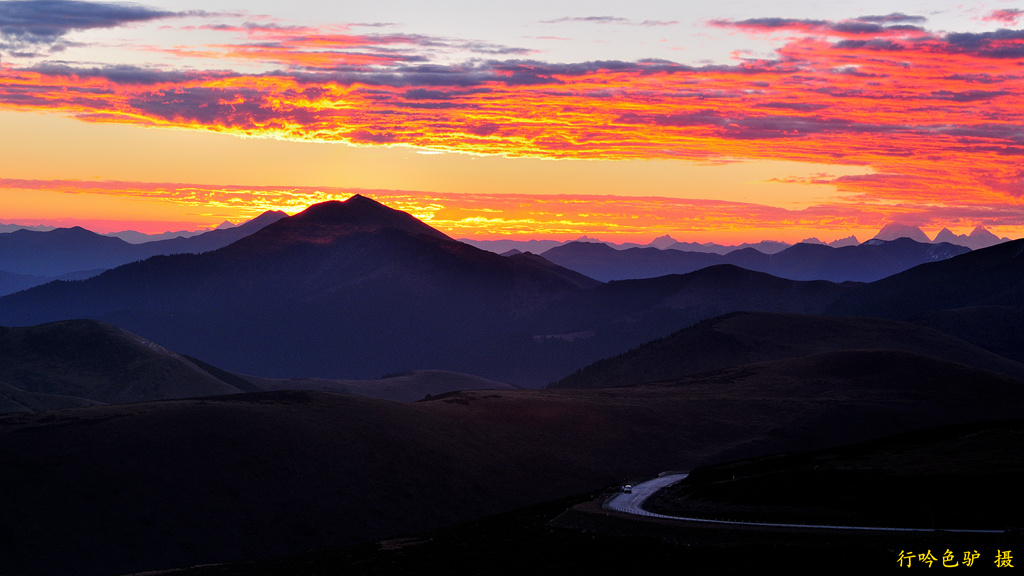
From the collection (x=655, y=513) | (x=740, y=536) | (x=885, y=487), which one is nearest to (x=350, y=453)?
(x=655, y=513)

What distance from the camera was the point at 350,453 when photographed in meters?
104

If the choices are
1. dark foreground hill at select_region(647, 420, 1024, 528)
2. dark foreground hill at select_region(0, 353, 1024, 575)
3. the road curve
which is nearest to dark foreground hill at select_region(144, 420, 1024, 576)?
dark foreground hill at select_region(647, 420, 1024, 528)

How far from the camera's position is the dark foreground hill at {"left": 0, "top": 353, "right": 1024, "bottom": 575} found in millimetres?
80188

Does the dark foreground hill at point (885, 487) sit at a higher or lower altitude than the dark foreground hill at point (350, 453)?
higher

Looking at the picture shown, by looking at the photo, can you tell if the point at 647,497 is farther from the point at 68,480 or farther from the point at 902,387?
the point at 902,387

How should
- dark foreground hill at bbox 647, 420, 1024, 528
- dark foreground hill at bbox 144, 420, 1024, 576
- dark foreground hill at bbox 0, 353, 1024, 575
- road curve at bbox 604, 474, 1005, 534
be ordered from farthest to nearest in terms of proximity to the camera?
dark foreground hill at bbox 0, 353, 1024, 575, dark foreground hill at bbox 647, 420, 1024, 528, road curve at bbox 604, 474, 1005, 534, dark foreground hill at bbox 144, 420, 1024, 576

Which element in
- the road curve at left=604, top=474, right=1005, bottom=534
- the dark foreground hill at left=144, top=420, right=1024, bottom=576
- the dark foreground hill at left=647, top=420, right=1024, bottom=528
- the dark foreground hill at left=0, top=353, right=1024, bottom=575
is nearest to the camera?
the dark foreground hill at left=144, top=420, right=1024, bottom=576

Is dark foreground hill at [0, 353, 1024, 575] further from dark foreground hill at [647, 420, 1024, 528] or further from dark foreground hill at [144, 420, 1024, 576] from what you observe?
dark foreground hill at [647, 420, 1024, 528]

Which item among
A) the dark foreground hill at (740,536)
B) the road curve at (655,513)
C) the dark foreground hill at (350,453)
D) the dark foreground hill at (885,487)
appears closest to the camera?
the dark foreground hill at (740,536)

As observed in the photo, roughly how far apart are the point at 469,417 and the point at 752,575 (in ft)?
294

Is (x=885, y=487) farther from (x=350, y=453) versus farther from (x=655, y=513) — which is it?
(x=350, y=453)

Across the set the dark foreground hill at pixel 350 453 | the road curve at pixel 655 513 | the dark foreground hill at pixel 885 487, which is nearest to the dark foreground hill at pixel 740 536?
the dark foreground hill at pixel 885 487

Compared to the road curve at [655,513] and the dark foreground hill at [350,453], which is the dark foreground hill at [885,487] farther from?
the dark foreground hill at [350,453]

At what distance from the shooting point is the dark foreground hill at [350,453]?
80.2 meters
